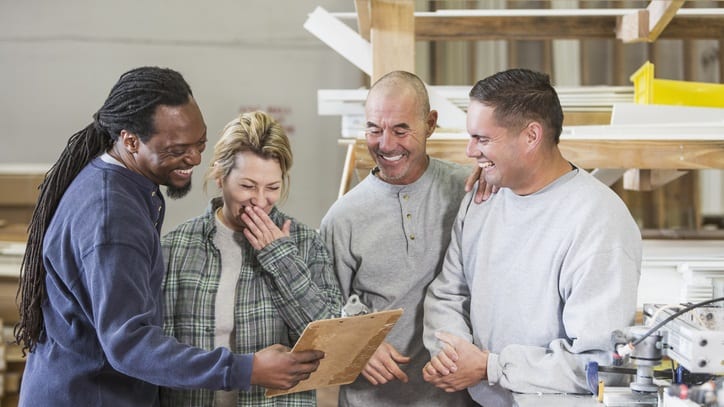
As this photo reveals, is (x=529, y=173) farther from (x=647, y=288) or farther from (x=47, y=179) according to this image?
(x=47, y=179)

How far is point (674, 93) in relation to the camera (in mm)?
3408

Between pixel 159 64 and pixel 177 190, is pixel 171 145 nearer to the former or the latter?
pixel 177 190

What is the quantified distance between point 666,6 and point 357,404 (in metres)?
1.82

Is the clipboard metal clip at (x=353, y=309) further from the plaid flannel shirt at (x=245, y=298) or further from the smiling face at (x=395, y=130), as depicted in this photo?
the smiling face at (x=395, y=130)

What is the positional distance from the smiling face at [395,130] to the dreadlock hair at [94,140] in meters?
0.75

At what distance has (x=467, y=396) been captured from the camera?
9.45 feet

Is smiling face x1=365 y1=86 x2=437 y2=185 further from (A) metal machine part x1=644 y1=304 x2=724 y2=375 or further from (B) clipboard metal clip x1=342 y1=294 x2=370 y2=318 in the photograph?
(A) metal machine part x1=644 y1=304 x2=724 y2=375

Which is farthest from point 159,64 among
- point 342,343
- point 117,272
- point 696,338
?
point 696,338

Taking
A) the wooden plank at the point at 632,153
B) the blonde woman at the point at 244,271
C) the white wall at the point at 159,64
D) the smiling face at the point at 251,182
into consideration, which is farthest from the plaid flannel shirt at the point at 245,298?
the white wall at the point at 159,64

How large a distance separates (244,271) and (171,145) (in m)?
0.56

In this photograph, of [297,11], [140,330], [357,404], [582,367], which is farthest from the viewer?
[297,11]

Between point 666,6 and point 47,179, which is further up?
point 666,6

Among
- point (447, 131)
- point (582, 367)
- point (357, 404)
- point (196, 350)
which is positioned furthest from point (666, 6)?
point (196, 350)

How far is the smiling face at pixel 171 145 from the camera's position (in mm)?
2131
